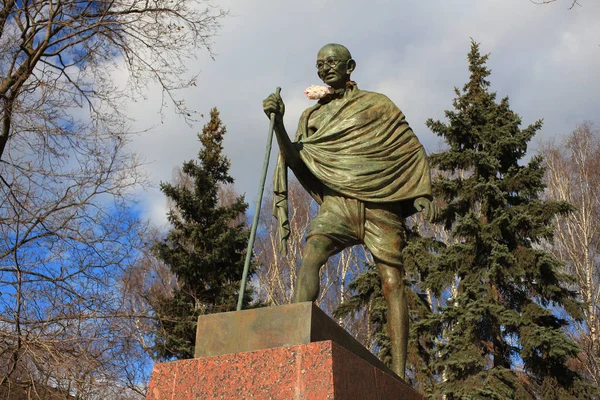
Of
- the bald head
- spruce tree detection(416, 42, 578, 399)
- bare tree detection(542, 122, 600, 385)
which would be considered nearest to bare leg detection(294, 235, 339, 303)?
the bald head

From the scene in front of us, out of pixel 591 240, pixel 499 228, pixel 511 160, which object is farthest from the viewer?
pixel 591 240

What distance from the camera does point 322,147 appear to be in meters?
5.30

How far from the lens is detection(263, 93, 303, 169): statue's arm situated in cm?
495

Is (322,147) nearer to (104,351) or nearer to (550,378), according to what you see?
(104,351)

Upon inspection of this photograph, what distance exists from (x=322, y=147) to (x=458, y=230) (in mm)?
9922

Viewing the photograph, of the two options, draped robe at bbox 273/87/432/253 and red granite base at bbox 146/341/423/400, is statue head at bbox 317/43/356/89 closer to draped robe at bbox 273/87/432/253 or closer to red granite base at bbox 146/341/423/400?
draped robe at bbox 273/87/432/253

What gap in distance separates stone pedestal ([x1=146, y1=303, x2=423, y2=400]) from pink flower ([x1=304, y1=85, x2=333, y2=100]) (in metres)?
2.24

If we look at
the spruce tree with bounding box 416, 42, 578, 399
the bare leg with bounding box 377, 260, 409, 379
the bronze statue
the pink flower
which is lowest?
the bare leg with bounding box 377, 260, 409, 379

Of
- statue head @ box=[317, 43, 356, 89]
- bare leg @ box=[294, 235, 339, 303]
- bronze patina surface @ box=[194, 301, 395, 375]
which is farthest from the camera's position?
statue head @ box=[317, 43, 356, 89]

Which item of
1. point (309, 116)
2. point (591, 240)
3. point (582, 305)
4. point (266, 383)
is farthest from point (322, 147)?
point (591, 240)

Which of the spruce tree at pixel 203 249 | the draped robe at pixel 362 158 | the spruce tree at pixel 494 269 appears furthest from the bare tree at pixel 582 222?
the draped robe at pixel 362 158

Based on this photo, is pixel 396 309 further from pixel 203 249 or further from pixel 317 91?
pixel 203 249

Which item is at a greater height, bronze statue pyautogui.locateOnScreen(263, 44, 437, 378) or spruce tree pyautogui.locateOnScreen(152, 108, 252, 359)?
spruce tree pyautogui.locateOnScreen(152, 108, 252, 359)

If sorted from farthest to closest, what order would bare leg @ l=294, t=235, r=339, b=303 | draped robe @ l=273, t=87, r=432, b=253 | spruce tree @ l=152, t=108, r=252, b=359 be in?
1. spruce tree @ l=152, t=108, r=252, b=359
2. draped robe @ l=273, t=87, r=432, b=253
3. bare leg @ l=294, t=235, r=339, b=303
